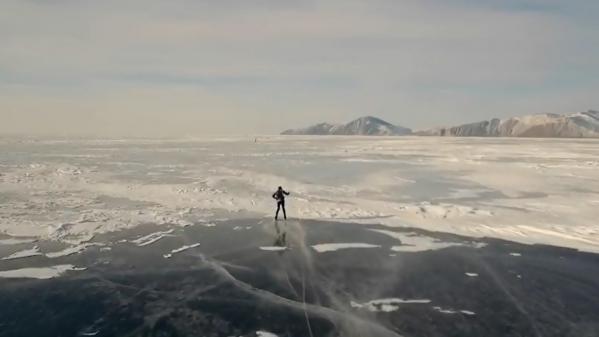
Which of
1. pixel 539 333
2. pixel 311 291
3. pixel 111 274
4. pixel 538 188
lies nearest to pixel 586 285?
pixel 539 333

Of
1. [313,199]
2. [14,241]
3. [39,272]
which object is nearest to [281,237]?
[313,199]

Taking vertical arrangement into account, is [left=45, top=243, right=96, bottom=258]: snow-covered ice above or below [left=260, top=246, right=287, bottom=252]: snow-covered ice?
above

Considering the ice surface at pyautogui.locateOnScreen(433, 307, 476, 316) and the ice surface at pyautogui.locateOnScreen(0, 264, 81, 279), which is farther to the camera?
the ice surface at pyautogui.locateOnScreen(0, 264, 81, 279)

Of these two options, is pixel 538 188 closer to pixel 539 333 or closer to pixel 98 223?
pixel 539 333

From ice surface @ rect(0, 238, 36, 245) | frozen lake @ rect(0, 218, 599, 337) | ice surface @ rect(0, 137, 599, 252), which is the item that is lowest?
frozen lake @ rect(0, 218, 599, 337)

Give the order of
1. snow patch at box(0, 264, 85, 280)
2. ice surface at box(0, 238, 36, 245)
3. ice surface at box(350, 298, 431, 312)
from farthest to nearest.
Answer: ice surface at box(0, 238, 36, 245) < snow patch at box(0, 264, 85, 280) < ice surface at box(350, 298, 431, 312)

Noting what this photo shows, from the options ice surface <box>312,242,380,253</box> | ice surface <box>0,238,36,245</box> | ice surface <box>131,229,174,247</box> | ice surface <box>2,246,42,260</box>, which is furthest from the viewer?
ice surface <box>131,229,174,247</box>

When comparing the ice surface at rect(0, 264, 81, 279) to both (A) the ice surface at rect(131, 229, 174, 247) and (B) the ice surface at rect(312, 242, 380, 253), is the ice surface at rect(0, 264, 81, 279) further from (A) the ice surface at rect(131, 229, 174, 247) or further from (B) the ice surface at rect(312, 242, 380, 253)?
(B) the ice surface at rect(312, 242, 380, 253)

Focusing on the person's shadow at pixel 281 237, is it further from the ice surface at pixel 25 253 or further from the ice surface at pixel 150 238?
the ice surface at pixel 25 253

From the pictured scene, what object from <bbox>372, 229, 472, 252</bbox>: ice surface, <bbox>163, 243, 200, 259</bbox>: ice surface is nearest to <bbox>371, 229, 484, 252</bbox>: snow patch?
<bbox>372, 229, 472, 252</bbox>: ice surface
